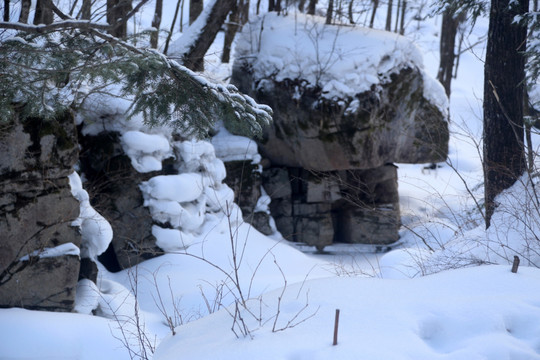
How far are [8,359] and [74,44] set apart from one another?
286 cm

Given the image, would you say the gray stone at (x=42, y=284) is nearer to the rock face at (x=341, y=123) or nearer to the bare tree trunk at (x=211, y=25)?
the bare tree trunk at (x=211, y=25)

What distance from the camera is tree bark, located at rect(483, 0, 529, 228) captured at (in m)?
6.29

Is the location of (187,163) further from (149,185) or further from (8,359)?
(8,359)

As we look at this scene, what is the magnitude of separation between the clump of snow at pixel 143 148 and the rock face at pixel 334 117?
3379 millimetres

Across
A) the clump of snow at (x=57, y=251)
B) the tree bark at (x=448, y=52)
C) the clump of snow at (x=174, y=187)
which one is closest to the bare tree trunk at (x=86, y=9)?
the clump of snow at (x=174, y=187)

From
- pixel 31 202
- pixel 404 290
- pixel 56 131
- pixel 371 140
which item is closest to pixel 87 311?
pixel 31 202

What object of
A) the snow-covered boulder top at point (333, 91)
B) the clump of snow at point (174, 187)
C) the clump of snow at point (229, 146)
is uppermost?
the snow-covered boulder top at point (333, 91)

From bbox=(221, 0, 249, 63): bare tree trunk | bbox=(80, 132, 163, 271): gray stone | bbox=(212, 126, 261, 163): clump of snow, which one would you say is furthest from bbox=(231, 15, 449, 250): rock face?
bbox=(80, 132, 163, 271): gray stone

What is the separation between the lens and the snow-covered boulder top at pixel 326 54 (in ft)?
36.5

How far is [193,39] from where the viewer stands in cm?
1033

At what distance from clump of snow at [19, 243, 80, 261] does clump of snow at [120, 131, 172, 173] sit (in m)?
2.01

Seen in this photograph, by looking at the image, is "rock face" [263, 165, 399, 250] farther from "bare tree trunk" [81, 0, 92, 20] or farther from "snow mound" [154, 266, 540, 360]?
"snow mound" [154, 266, 540, 360]

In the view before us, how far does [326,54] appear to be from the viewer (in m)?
11.3

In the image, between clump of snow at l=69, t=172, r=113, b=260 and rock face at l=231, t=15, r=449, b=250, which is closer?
clump of snow at l=69, t=172, r=113, b=260
